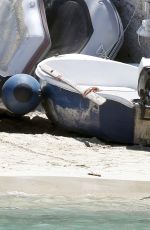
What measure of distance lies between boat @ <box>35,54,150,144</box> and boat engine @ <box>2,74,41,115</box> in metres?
0.20

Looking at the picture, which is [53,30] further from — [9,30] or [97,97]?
[97,97]

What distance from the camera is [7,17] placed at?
1412cm

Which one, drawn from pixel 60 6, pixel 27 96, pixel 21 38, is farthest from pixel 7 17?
pixel 27 96

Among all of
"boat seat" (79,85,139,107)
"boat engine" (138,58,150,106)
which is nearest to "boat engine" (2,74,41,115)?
"boat seat" (79,85,139,107)

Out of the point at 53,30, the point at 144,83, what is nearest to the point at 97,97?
the point at 144,83

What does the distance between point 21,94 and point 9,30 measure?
8.45ft

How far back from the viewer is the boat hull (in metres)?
10.5

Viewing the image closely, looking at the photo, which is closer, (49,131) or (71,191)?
(71,191)

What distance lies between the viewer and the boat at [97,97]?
34.0 ft

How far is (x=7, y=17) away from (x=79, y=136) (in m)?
3.68

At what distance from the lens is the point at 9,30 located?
548 inches

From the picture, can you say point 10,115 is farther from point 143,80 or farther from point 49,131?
point 143,80

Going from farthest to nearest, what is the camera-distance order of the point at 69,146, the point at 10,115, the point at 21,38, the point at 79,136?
the point at 21,38 < the point at 10,115 < the point at 79,136 < the point at 69,146

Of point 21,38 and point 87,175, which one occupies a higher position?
point 87,175
